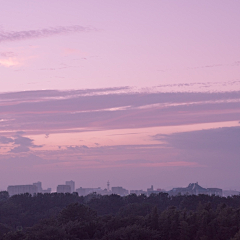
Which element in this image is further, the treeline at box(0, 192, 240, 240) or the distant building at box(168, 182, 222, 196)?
the distant building at box(168, 182, 222, 196)

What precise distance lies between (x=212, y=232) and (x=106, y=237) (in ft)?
34.9

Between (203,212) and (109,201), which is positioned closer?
(203,212)

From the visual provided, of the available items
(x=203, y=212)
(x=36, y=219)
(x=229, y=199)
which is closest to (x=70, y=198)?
(x=36, y=219)

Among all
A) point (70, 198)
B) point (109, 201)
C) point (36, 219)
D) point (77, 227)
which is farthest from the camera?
point (70, 198)

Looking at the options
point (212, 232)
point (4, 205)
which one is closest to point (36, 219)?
point (4, 205)

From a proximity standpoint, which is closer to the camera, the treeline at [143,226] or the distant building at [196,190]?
the treeline at [143,226]

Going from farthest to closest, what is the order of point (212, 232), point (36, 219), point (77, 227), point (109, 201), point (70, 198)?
1. point (70, 198)
2. point (109, 201)
3. point (36, 219)
4. point (77, 227)
5. point (212, 232)

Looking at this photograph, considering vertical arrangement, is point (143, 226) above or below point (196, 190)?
below

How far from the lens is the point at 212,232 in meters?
41.9

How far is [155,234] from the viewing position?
43.3 m

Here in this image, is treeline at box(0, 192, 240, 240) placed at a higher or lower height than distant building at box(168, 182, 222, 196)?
lower

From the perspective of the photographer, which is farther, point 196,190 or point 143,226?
point 196,190

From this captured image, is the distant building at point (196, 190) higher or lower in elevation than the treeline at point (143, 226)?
higher

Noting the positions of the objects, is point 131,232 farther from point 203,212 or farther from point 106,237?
point 203,212
